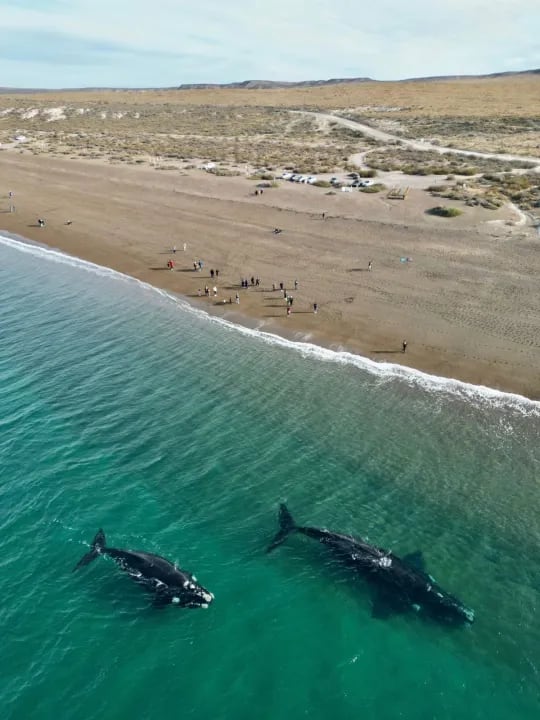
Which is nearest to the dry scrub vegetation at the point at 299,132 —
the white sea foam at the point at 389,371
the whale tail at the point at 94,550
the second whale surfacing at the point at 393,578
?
the white sea foam at the point at 389,371

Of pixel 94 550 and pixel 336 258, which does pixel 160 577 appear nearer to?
pixel 94 550

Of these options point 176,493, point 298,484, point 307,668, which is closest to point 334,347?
point 298,484

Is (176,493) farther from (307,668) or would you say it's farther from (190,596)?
(307,668)

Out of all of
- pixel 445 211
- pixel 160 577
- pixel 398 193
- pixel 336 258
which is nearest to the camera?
pixel 160 577

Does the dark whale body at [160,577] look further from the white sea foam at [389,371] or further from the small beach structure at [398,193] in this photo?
the small beach structure at [398,193]

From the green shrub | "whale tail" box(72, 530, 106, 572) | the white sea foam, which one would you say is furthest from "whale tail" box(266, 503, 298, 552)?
the green shrub

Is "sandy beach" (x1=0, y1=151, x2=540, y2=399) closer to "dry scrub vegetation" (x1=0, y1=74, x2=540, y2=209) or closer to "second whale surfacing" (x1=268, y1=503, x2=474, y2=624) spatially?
"dry scrub vegetation" (x1=0, y1=74, x2=540, y2=209)

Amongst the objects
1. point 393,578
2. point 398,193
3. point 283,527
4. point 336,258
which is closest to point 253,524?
point 283,527
